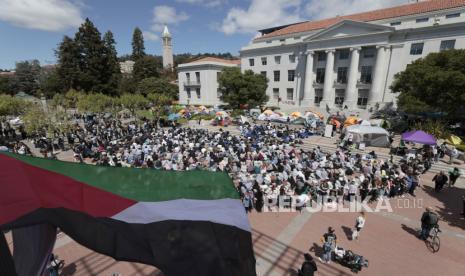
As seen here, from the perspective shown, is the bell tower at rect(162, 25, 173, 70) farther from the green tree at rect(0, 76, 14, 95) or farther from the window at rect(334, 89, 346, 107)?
the window at rect(334, 89, 346, 107)

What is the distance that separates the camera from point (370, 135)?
843 inches

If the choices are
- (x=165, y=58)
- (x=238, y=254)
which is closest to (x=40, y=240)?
(x=238, y=254)

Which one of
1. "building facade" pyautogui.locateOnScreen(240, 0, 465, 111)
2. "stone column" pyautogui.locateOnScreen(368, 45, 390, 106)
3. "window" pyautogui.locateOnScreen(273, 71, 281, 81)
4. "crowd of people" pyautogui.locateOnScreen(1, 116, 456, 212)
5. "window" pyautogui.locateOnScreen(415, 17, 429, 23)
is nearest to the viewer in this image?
"crowd of people" pyautogui.locateOnScreen(1, 116, 456, 212)

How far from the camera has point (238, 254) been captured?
313cm

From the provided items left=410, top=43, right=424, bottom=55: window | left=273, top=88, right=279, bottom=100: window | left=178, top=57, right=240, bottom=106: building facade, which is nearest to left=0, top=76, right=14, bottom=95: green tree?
left=178, top=57, right=240, bottom=106: building facade

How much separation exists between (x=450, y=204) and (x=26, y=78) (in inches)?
4342

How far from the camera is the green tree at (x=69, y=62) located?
50312mm

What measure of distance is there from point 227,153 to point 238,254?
1388cm

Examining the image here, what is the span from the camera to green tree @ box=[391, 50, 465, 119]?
71.5 ft

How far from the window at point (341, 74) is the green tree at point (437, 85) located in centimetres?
1426

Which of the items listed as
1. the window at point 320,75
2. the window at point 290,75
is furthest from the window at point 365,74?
the window at point 290,75

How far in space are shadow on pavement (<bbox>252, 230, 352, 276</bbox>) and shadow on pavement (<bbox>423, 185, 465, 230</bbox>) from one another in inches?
264

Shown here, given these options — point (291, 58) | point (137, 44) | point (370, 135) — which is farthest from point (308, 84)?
point (137, 44)

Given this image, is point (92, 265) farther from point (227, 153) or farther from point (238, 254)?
point (227, 153)
